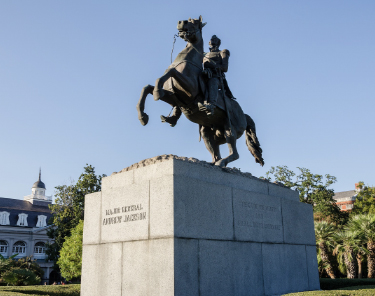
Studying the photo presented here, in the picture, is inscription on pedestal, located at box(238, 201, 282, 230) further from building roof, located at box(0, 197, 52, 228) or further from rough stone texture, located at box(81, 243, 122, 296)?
building roof, located at box(0, 197, 52, 228)

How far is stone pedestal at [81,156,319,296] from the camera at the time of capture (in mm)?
6859

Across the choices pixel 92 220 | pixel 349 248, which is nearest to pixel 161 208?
pixel 92 220

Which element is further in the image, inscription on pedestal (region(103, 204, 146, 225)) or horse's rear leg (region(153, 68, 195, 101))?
horse's rear leg (region(153, 68, 195, 101))

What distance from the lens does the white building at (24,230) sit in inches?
2717

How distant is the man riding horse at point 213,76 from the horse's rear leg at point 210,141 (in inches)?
46.0

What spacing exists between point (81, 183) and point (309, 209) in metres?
33.3

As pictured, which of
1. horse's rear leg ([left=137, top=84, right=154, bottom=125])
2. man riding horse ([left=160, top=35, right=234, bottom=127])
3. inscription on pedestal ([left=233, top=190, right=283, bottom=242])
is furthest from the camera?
man riding horse ([left=160, top=35, right=234, bottom=127])

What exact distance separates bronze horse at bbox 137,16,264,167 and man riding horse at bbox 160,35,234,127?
7.7 inches

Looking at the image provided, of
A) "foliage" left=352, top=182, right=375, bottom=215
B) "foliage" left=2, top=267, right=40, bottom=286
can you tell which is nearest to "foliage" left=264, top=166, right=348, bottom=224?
"foliage" left=352, top=182, right=375, bottom=215

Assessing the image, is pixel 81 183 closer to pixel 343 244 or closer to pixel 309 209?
pixel 343 244

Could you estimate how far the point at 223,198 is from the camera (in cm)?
812

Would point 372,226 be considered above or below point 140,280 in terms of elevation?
above

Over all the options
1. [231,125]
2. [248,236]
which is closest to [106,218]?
[248,236]

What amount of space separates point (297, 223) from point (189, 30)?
6.10 m
